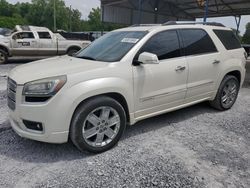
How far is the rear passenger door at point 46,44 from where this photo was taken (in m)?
12.7

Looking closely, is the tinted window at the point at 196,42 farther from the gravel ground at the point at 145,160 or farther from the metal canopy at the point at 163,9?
the metal canopy at the point at 163,9

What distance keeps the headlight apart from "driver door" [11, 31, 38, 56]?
10021mm

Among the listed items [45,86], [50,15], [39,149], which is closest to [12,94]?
[45,86]

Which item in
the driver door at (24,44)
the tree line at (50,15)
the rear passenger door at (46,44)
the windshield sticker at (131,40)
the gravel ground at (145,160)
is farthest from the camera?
the tree line at (50,15)

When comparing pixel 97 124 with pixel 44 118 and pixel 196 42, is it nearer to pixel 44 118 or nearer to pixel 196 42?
pixel 44 118

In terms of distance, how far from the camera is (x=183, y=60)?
4.31 metres

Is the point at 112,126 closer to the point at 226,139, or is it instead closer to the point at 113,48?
the point at 113,48

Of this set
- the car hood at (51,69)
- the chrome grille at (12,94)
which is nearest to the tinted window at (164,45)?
the car hood at (51,69)

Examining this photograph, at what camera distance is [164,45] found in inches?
164

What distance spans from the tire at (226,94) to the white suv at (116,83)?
0.10m

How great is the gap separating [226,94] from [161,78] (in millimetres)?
2130

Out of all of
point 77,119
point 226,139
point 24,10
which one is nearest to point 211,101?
point 226,139

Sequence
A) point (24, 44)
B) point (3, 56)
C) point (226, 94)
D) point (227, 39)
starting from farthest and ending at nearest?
1. point (24, 44)
2. point (3, 56)
3. point (226, 94)
4. point (227, 39)

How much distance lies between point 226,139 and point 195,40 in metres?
1.83
